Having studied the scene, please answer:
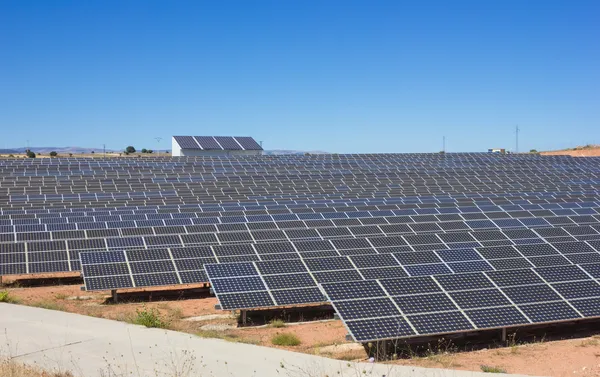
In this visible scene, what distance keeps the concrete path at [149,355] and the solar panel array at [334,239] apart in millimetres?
1639

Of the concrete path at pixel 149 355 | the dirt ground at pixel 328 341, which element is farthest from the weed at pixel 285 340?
the concrete path at pixel 149 355

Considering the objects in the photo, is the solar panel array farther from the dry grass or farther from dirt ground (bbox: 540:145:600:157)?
dirt ground (bbox: 540:145:600:157)

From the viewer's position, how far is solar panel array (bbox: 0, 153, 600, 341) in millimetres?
14008

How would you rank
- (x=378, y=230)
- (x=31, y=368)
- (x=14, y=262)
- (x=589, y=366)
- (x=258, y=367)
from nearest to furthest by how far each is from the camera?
(x=31, y=368), (x=258, y=367), (x=589, y=366), (x=14, y=262), (x=378, y=230)

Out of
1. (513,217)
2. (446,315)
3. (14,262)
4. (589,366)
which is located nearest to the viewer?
(589,366)

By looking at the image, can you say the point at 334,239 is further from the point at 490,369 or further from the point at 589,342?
the point at 490,369

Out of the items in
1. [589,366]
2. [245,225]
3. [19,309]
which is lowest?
[589,366]

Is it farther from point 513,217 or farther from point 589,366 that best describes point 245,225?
point 589,366

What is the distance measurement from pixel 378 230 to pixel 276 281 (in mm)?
9985

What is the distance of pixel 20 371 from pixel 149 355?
2.32m

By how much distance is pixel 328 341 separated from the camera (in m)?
14.3

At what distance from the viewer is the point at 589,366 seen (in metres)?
12.1

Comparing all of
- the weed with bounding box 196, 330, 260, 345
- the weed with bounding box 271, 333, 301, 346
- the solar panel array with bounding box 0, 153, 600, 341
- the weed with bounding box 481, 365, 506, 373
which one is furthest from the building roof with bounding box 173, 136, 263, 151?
the weed with bounding box 481, 365, 506, 373

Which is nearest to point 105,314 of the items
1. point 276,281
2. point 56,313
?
point 56,313
